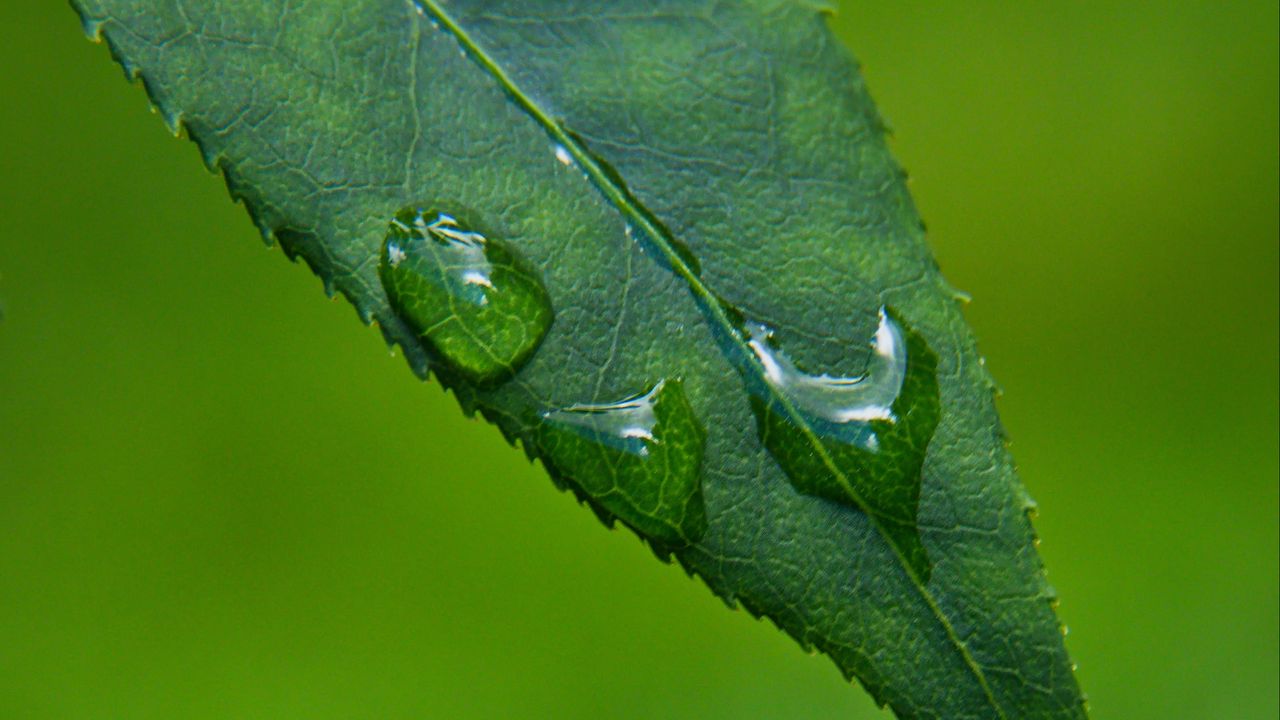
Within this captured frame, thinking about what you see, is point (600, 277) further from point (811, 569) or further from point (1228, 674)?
point (1228, 674)

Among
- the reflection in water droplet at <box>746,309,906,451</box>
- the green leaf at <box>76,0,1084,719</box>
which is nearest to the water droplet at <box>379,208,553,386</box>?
the green leaf at <box>76,0,1084,719</box>

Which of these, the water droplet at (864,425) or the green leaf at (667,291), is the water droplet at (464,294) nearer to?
the green leaf at (667,291)

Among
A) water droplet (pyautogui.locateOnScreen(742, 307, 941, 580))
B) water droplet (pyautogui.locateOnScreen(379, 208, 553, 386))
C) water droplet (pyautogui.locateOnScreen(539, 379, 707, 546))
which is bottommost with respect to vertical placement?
water droplet (pyautogui.locateOnScreen(742, 307, 941, 580))

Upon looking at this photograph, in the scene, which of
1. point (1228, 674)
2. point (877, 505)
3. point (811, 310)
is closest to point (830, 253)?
point (811, 310)

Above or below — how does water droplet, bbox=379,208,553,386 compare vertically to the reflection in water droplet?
above

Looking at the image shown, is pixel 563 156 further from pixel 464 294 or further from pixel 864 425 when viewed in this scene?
pixel 864 425

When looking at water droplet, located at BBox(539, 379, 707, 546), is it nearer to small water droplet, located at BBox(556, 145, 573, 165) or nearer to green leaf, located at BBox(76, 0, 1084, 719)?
green leaf, located at BBox(76, 0, 1084, 719)
